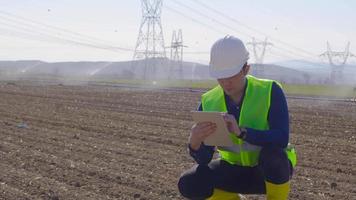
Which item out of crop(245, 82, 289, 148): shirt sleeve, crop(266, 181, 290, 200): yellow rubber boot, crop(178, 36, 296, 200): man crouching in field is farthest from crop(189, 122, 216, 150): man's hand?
crop(266, 181, 290, 200): yellow rubber boot

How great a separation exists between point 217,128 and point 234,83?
13.5 inches

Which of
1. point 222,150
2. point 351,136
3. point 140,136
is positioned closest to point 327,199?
point 222,150

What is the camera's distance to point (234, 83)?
4.03 m

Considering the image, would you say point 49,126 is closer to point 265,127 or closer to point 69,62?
point 265,127

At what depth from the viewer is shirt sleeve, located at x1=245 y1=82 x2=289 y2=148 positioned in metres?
3.91

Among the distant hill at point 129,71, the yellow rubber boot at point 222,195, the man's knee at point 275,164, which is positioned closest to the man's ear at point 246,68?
the man's knee at point 275,164

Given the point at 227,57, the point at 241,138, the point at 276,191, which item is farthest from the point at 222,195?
the point at 227,57

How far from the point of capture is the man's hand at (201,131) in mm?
3922

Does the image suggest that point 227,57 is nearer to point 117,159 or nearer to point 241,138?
point 241,138

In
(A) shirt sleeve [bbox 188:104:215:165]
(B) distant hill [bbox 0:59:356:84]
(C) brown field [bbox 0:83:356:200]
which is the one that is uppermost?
(A) shirt sleeve [bbox 188:104:215:165]

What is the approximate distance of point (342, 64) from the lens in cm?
8625

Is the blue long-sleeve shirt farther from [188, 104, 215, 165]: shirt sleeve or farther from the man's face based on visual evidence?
the man's face

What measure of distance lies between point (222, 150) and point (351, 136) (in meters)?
8.79

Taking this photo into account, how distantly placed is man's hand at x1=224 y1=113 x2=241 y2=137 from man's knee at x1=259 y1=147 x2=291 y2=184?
0.25m
